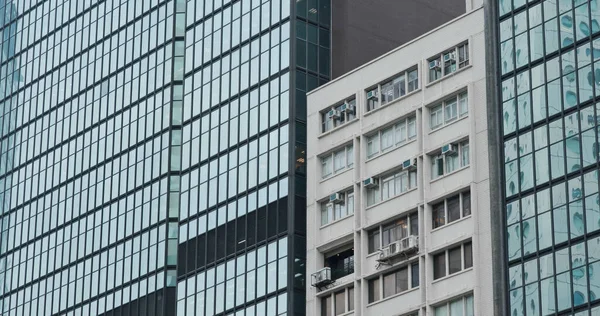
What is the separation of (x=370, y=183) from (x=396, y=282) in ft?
19.5

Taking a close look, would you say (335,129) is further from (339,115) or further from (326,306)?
(326,306)

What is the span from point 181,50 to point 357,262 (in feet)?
80.1

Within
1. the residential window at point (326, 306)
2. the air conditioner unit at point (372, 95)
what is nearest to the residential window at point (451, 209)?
the air conditioner unit at point (372, 95)

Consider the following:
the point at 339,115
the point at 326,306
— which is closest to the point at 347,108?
the point at 339,115

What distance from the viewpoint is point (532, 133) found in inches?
3455

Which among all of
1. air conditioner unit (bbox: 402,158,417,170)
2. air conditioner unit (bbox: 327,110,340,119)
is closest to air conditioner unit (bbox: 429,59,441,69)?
air conditioner unit (bbox: 402,158,417,170)

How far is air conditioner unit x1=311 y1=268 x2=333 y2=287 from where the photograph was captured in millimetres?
96750

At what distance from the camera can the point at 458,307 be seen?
8888 cm

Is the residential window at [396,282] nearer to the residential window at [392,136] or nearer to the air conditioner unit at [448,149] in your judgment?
the air conditioner unit at [448,149]

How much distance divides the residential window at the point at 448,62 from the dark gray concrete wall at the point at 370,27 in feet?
37.1

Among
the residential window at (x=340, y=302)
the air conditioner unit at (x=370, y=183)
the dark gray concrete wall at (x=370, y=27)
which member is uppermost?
the dark gray concrete wall at (x=370, y=27)

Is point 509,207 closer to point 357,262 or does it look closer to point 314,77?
point 357,262

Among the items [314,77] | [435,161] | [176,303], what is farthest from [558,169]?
[176,303]

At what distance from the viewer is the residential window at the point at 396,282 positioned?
303ft
